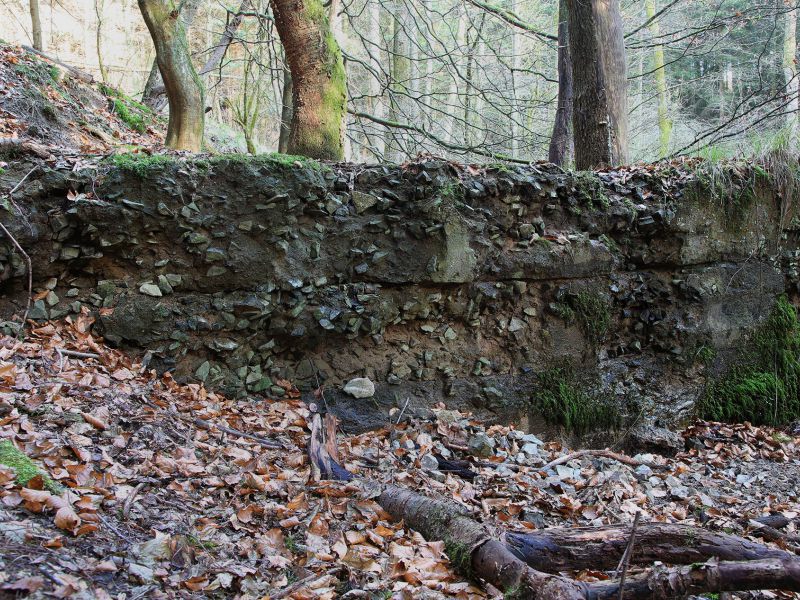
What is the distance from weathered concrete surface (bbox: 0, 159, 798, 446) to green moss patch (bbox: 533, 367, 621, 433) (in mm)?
120

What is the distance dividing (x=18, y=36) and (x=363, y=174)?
14454mm

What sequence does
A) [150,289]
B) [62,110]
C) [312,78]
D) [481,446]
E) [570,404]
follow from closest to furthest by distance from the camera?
1. [481,446]
2. [150,289]
3. [570,404]
4. [312,78]
5. [62,110]

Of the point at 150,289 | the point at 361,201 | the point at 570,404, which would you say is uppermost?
the point at 361,201

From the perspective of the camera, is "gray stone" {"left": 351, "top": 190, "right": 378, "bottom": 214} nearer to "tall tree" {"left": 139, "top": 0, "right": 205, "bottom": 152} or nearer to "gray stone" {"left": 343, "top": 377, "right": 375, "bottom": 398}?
"gray stone" {"left": 343, "top": 377, "right": 375, "bottom": 398}

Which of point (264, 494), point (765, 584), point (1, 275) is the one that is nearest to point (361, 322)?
point (264, 494)

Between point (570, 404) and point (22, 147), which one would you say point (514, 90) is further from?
point (22, 147)

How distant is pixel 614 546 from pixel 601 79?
19.0 feet

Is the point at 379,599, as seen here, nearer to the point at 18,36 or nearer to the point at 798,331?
the point at 798,331

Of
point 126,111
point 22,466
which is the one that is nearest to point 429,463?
point 22,466

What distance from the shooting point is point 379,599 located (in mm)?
2299

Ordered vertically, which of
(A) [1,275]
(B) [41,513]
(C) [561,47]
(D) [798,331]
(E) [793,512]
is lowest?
(E) [793,512]

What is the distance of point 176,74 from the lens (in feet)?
21.6

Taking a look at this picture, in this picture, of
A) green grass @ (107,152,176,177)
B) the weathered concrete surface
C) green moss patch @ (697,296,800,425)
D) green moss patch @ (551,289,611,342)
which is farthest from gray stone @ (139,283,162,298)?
green moss patch @ (697,296,800,425)

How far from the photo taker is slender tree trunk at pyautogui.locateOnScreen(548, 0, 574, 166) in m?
7.76
